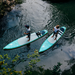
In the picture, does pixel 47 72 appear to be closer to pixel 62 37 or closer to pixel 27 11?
pixel 62 37

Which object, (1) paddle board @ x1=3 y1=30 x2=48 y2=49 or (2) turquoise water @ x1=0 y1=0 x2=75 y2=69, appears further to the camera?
(1) paddle board @ x1=3 y1=30 x2=48 y2=49

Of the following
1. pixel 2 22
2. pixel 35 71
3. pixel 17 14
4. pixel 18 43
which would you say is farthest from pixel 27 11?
pixel 35 71

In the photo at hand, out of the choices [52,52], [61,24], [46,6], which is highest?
[46,6]

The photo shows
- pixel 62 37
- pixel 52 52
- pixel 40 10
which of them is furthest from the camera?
pixel 40 10

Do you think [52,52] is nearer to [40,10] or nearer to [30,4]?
[40,10]

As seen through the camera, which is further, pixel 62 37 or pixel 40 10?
pixel 40 10

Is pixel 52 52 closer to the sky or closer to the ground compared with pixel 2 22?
closer to the ground

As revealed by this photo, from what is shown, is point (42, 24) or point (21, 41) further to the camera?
point (42, 24)

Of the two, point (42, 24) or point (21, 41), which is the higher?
point (42, 24)

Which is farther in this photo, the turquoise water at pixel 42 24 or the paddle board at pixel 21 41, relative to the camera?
the paddle board at pixel 21 41

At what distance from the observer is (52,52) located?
8383 mm

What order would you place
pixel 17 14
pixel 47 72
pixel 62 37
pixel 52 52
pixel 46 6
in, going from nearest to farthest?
pixel 47 72
pixel 52 52
pixel 62 37
pixel 17 14
pixel 46 6

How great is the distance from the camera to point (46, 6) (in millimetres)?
15594

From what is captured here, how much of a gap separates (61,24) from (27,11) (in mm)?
6097
